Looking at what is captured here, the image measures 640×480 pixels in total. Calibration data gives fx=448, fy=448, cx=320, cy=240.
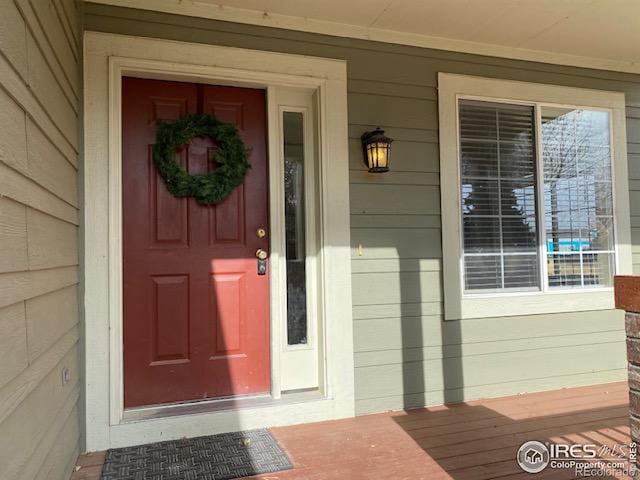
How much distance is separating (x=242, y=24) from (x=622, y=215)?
120 inches

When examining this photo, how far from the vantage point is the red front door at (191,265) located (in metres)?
2.49

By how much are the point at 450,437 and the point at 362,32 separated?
7.96ft

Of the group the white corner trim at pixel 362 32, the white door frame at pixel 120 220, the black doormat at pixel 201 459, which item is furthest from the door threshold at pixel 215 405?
the white corner trim at pixel 362 32

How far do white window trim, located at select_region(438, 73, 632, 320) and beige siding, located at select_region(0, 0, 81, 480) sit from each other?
2.15m

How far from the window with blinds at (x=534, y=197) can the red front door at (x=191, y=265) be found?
144 centimetres

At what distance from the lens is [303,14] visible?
2625mm

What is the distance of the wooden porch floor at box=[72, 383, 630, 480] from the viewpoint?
205 centimetres

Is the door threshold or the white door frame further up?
the white door frame

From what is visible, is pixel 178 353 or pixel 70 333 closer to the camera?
pixel 70 333

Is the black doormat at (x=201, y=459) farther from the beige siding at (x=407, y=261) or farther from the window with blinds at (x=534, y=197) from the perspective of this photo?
the window with blinds at (x=534, y=197)

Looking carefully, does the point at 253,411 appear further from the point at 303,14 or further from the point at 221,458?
the point at 303,14

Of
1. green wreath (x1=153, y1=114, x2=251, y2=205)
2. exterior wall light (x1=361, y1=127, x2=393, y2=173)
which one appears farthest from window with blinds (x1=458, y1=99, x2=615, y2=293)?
green wreath (x1=153, y1=114, x2=251, y2=205)

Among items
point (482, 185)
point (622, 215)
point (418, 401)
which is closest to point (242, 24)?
point (482, 185)

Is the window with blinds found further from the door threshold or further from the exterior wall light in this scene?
the door threshold
